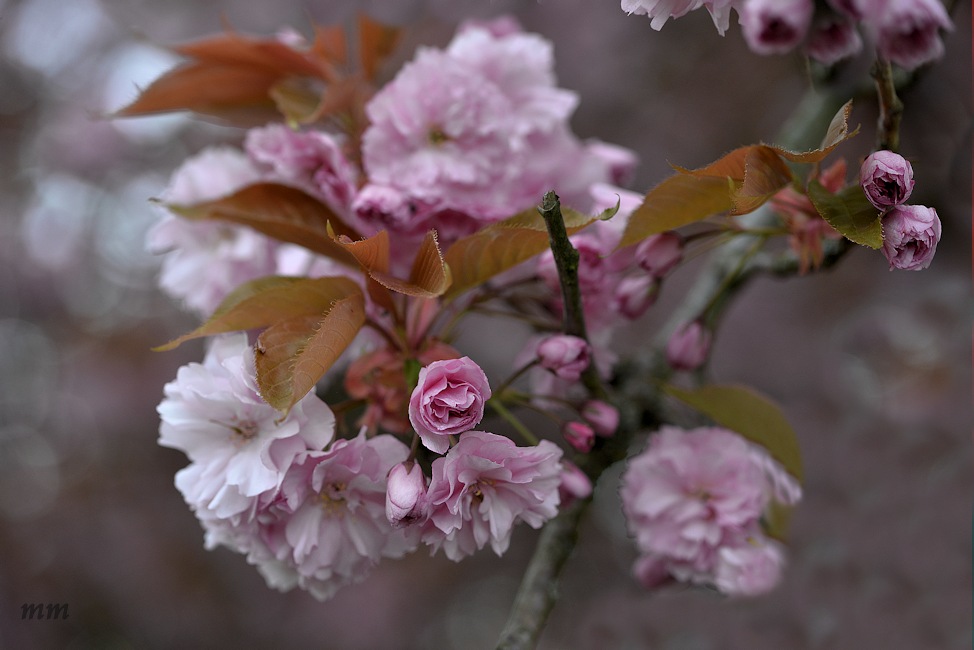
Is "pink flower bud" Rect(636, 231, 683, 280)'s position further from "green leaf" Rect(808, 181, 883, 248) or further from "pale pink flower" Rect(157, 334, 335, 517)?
"pale pink flower" Rect(157, 334, 335, 517)

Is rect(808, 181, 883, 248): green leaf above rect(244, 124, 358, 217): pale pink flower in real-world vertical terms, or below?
above

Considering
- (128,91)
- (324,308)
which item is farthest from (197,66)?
(324,308)

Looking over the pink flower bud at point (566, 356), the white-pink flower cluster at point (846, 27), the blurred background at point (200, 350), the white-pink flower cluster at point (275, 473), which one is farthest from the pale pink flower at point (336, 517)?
the blurred background at point (200, 350)

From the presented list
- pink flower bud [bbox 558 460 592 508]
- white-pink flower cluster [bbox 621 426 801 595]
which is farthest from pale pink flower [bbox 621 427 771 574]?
pink flower bud [bbox 558 460 592 508]

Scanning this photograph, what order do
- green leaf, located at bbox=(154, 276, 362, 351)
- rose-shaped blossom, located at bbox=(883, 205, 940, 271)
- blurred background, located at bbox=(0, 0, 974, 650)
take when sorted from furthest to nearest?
blurred background, located at bbox=(0, 0, 974, 650) → green leaf, located at bbox=(154, 276, 362, 351) → rose-shaped blossom, located at bbox=(883, 205, 940, 271)

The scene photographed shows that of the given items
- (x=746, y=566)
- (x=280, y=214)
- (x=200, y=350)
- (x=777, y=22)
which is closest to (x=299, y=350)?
(x=280, y=214)

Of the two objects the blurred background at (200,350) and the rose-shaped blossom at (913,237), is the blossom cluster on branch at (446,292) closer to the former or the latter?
the rose-shaped blossom at (913,237)
